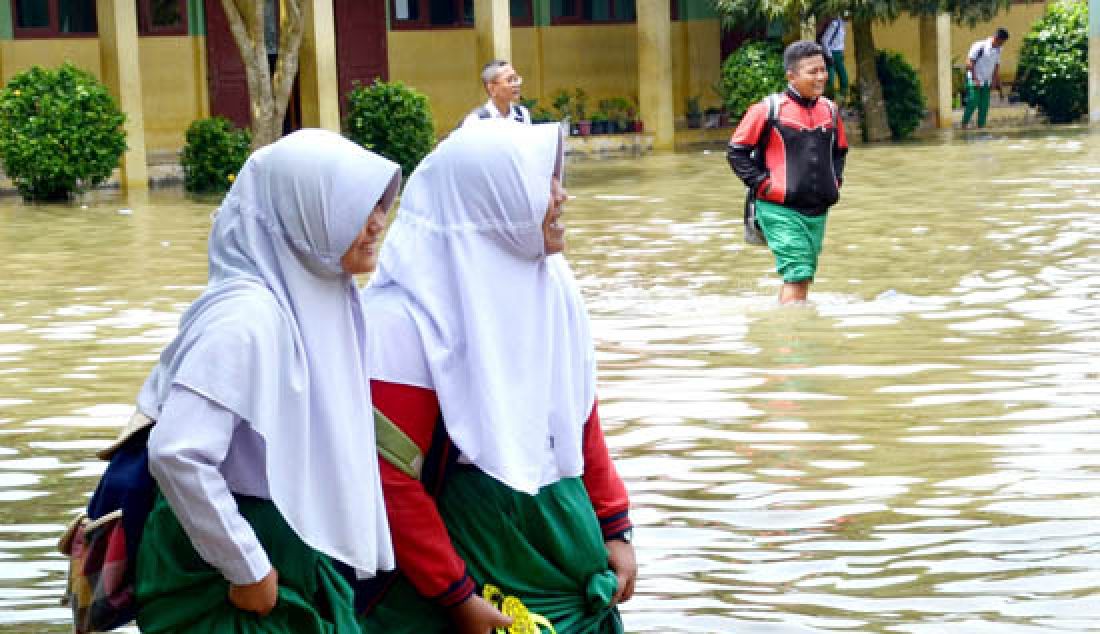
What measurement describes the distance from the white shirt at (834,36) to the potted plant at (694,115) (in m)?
2.60

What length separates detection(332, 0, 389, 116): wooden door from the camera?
27.8 metres

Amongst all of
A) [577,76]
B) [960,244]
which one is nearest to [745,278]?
[960,244]

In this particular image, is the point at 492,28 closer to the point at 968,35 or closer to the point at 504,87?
the point at 968,35

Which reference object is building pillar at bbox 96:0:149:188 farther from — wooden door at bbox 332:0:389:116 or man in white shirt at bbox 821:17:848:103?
man in white shirt at bbox 821:17:848:103

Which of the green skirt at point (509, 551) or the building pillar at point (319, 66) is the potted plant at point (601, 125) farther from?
the green skirt at point (509, 551)

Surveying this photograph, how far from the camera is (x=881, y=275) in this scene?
42.8 feet

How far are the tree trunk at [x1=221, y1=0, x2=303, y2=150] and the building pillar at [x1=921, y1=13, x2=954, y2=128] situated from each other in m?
11.6

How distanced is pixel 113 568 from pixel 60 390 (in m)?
6.48

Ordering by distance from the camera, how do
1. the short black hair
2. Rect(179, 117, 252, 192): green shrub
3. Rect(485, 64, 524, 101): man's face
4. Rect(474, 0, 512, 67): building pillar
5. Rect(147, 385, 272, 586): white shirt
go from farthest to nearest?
1. Rect(474, 0, 512, 67): building pillar
2. Rect(179, 117, 252, 192): green shrub
3. Rect(485, 64, 524, 101): man's face
4. the short black hair
5. Rect(147, 385, 272, 586): white shirt

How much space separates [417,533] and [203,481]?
1.67 ft

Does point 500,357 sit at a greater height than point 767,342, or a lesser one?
greater

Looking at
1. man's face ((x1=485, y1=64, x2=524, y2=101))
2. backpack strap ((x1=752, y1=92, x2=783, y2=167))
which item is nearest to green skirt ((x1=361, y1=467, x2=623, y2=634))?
backpack strap ((x1=752, y1=92, x2=783, y2=167))

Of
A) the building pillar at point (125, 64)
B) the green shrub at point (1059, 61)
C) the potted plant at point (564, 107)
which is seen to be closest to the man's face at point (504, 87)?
the building pillar at point (125, 64)

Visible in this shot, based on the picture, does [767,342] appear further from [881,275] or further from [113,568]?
[113,568]
